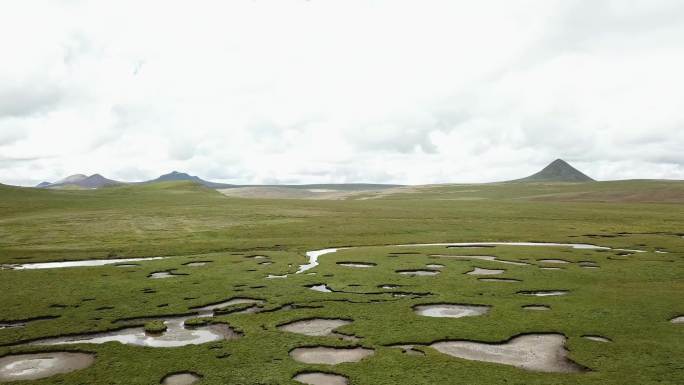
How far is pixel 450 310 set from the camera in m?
27.1

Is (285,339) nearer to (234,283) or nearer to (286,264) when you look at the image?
(234,283)

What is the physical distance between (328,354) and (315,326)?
4186 millimetres

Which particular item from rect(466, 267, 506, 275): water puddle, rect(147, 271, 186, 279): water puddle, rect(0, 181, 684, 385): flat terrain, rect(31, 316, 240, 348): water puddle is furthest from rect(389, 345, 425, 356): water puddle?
rect(147, 271, 186, 279): water puddle

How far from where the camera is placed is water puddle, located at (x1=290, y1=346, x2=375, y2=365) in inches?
744

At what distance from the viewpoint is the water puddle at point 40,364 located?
17.7 meters

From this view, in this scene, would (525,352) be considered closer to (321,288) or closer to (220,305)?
(321,288)

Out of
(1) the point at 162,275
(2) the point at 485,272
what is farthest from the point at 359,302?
(1) the point at 162,275

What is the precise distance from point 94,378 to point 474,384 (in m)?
14.0

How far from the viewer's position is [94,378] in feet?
56.2

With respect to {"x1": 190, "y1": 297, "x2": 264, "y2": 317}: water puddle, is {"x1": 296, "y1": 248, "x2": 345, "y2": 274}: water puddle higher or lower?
lower

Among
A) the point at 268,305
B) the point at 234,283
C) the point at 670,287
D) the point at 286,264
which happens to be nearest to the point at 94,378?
the point at 268,305

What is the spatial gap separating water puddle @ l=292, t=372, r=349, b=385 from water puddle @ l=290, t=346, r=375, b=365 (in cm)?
119

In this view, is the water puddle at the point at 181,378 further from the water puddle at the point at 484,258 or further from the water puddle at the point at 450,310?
the water puddle at the point at 484,258

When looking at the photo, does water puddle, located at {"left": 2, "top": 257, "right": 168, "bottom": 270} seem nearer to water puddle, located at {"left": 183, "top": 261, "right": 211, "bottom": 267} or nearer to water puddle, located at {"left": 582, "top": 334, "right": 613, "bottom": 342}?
water puddle, located at {"left": 183, "top": 261, "right": 211, "bottom": 267}
